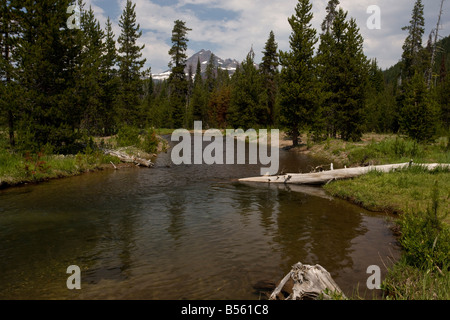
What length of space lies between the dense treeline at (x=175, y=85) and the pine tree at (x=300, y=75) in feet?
0.39

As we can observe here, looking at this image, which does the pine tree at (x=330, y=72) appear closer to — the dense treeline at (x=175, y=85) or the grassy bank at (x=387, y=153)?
the dense treeline at (x=175, y=85)

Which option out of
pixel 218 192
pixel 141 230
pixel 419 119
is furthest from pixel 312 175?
pixel 419 119

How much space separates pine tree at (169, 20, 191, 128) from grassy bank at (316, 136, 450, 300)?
50224 millimetres

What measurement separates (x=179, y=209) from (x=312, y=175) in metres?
7.93

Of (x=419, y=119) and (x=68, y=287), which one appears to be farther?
(x=419, y=119)

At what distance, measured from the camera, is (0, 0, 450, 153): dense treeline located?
17.9 m

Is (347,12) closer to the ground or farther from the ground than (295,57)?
farther from the ground

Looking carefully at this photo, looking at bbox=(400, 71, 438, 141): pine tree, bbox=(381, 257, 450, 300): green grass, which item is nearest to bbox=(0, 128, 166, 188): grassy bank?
bbox=(381, 257, 450, 300): green grass

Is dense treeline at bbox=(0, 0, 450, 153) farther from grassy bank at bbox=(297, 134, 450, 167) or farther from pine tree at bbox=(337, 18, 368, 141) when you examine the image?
grassy bank at bbox=(297, 134, 450, 167)

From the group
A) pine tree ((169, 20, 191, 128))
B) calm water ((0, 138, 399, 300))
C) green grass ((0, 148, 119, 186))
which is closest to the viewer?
calm water ((0, 138, 399, 300))

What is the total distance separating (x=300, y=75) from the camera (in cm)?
3372

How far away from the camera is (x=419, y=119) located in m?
26.9

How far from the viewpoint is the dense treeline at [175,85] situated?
17906mm

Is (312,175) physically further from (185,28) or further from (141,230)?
(185,28)
